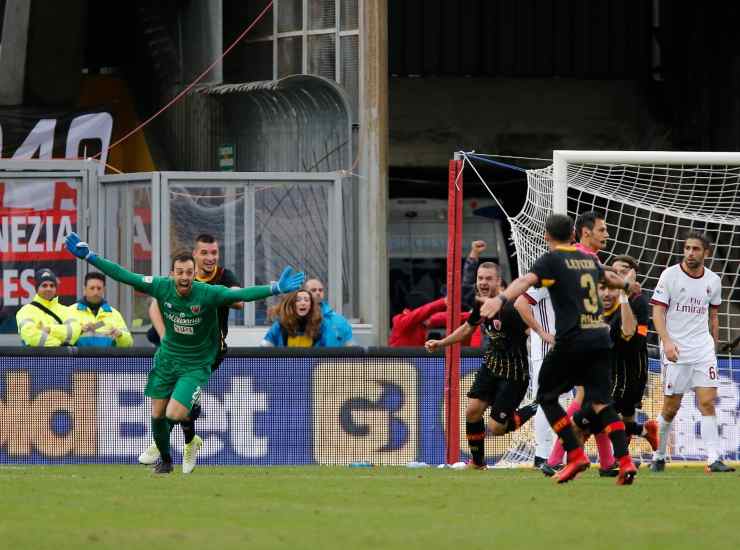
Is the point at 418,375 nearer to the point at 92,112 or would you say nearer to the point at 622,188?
the point at 622,188

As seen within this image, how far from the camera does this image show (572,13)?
33.7m

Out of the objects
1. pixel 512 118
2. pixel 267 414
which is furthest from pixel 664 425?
pixel 512 118

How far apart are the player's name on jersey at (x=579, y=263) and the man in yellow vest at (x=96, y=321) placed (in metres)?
6.56

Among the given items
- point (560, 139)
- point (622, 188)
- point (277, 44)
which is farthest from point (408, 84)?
point (622, 188)

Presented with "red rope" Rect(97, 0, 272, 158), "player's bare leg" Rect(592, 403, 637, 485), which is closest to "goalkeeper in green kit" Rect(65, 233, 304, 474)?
"player's bare leg" Rect(592, 403, 637, 485)

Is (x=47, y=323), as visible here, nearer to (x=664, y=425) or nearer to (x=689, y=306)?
(x=664, y=425)

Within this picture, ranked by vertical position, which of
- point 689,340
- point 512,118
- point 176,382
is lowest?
point 176,382

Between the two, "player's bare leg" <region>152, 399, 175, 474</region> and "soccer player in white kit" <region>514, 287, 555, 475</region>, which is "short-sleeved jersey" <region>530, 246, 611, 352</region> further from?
"player's bare leg" <region>152, 399, 175, 474</region>

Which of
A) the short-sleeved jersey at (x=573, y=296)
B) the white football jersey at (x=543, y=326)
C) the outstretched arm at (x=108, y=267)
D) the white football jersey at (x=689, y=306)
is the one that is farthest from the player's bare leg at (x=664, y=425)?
the outstretched arm at (x=108, y=267)

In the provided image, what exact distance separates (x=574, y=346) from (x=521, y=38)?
22.5 meters

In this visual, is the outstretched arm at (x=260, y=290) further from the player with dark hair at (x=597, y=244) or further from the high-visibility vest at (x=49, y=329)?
the high-visibility vest at (x=49, y=329)

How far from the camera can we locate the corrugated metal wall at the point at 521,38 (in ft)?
109

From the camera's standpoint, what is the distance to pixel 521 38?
3347 cm

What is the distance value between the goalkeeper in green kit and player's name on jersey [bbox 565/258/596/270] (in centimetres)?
223
